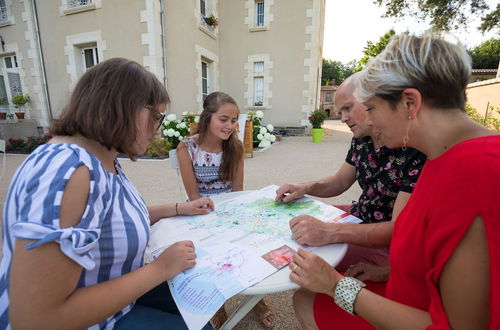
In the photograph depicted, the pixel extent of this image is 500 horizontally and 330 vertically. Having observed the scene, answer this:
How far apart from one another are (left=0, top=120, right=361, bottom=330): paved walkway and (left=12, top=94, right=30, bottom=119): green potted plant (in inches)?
110

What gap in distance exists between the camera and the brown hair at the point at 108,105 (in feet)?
2.63

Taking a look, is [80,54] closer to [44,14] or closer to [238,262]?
[44,14]

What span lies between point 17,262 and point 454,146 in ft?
3.82

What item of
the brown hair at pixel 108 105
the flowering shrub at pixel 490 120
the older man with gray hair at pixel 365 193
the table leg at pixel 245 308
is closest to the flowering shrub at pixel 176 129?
the older man with gray hair at pixel 365 193

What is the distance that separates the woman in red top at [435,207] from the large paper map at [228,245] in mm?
164

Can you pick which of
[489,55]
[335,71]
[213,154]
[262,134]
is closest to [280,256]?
[213,154]

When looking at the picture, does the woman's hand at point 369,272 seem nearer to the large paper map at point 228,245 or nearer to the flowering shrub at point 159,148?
the large paper map at point 228,245

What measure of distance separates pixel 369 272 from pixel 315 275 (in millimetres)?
533

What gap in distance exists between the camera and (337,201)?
11.9 ft

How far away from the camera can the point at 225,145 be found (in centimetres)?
220

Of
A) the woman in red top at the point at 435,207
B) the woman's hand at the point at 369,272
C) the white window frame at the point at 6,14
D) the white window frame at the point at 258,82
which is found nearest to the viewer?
the woman in red top at the point at 435,207

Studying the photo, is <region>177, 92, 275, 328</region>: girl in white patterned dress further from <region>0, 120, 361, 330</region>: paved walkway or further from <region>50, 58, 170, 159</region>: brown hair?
<region>50, 58, 170, 159</region>: brown hair

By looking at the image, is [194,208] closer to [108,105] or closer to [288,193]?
[288,193]

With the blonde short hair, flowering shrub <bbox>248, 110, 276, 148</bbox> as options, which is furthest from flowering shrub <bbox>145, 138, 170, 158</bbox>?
the blonde short hair
